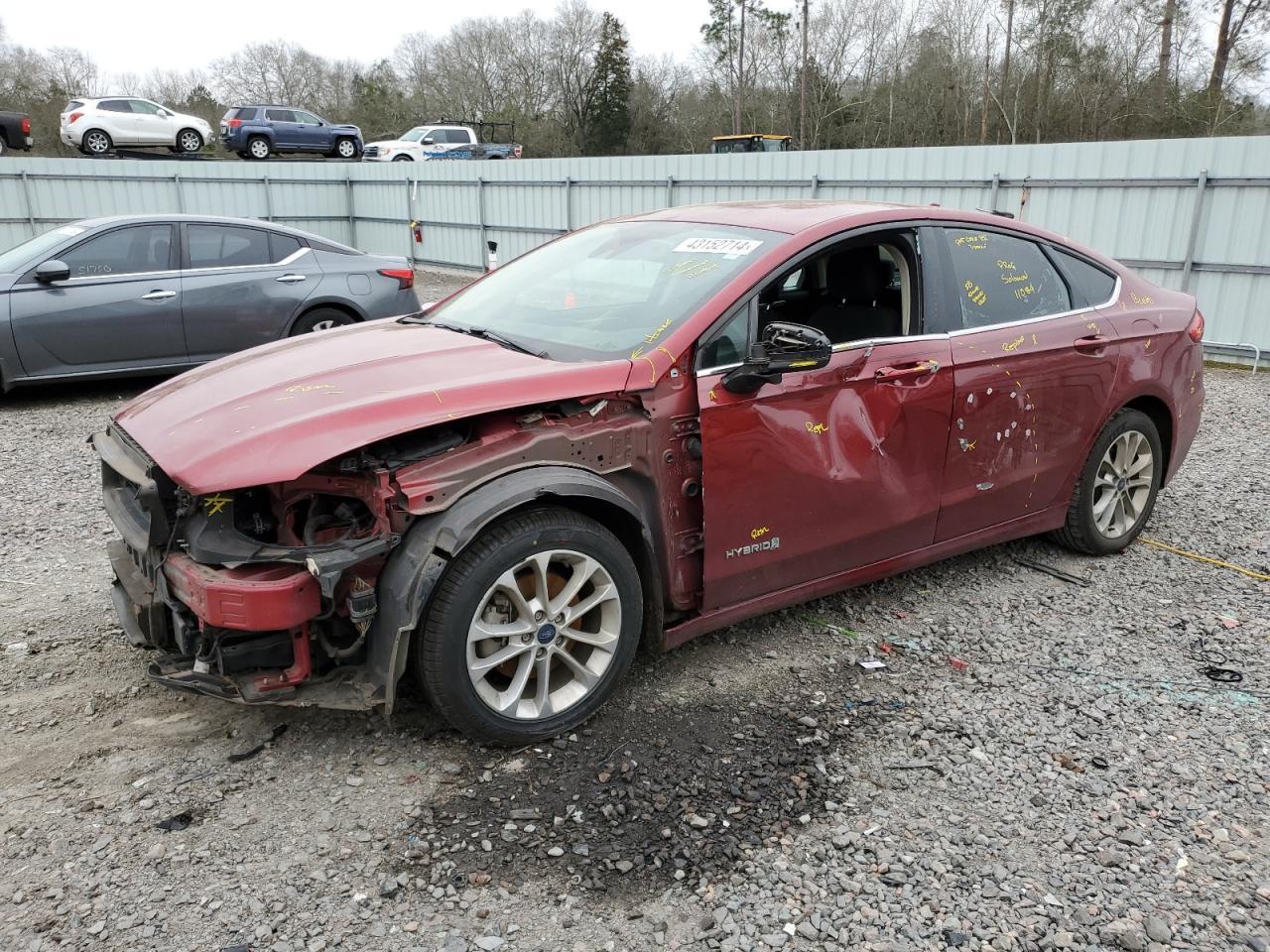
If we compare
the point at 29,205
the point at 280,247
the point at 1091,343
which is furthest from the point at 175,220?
the point at 29,205

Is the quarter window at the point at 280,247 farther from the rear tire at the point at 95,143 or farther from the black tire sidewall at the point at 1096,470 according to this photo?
the rear tire at the point at 95,143

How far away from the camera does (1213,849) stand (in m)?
2.64

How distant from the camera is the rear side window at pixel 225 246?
816 centimetres

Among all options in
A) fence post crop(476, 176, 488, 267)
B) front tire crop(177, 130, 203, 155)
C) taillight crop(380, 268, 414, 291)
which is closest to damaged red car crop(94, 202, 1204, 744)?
taillight crop(380, 268, 414, 291)

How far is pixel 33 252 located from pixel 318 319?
7.44 feet

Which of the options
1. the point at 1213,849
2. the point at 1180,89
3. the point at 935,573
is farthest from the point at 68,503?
the point at 1180,89

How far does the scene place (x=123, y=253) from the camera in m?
7.84

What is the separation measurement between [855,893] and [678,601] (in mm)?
1155

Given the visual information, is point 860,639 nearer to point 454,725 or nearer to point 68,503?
point 454,725

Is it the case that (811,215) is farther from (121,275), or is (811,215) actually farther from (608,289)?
(121,275)

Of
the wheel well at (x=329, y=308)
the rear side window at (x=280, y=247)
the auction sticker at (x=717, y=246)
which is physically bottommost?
the wheel well at (x=329, y=308)

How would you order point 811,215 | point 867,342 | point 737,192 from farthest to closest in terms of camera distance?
point 737,192
point 811,215
point 867,342

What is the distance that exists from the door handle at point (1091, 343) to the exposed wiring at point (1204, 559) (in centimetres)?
132

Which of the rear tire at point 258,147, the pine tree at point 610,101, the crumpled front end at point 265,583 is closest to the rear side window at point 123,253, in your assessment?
the crumpled front end at point 265,583
